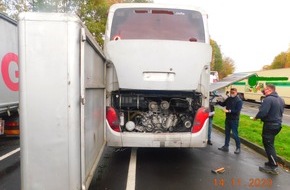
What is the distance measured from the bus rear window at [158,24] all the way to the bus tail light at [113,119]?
1498 mm

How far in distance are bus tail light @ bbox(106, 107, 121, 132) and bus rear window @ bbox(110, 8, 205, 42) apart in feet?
4.92

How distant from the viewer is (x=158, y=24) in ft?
21.5

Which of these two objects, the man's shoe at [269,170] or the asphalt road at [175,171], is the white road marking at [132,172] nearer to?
the asphalt road at [175,171]

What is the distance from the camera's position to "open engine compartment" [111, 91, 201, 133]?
616cm

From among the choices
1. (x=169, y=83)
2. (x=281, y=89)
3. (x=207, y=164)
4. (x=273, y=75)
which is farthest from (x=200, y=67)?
(x=273, y=75)

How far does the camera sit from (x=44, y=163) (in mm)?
3365

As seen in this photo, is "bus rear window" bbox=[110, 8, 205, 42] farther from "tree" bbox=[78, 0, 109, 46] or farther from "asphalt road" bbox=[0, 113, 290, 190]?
"tree" bbox=[78, 0, 109, 46]

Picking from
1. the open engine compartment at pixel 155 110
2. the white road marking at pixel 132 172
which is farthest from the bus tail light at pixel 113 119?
the white road marking at pixel 132 172

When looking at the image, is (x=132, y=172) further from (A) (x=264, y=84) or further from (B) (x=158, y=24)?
(A) (x=264, y=84)

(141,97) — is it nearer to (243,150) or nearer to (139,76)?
(139,76)

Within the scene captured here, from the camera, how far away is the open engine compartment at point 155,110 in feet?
20.2

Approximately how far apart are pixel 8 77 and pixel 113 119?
11.9ft

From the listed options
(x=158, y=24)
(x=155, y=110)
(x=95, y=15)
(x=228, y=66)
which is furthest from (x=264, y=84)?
(x=228, y=66)

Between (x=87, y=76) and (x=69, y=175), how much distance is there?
1.19 meters
